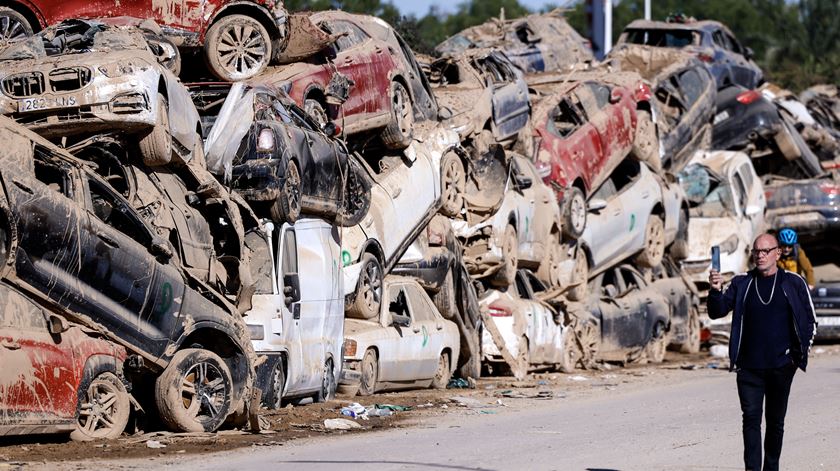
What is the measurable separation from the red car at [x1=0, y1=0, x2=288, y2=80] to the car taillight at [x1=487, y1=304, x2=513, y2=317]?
14.3 feet

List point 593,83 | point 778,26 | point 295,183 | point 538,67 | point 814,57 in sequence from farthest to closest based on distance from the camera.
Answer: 1. point 778,26
2. point 814,57
3. point 538,67
4. point 593,83
5. point 295,183

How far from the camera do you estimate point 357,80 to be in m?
17.2

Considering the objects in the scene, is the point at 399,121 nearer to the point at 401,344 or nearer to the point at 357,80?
the point at 357,80

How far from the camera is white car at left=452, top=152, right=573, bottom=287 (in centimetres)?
1911

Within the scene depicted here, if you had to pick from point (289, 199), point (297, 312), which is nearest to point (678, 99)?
point (289, 199)

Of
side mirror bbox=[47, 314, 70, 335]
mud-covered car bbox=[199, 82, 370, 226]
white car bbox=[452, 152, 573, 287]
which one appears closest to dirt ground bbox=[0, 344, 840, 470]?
side mirror bbox=[47, 314, 70, 335]

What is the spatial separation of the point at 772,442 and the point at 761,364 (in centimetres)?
46

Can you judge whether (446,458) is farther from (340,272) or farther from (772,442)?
(340,272)

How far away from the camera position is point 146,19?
15297mm

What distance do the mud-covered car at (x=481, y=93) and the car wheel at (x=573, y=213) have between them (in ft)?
3.79

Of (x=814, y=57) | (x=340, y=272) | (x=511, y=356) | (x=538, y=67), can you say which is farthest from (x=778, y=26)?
(x=340, y=272)

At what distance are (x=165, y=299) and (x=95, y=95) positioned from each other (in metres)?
1.58

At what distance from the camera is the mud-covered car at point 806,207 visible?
2939 cm

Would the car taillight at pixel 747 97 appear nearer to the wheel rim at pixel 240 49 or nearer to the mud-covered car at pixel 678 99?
the mud-covered car at pixel 678 99
